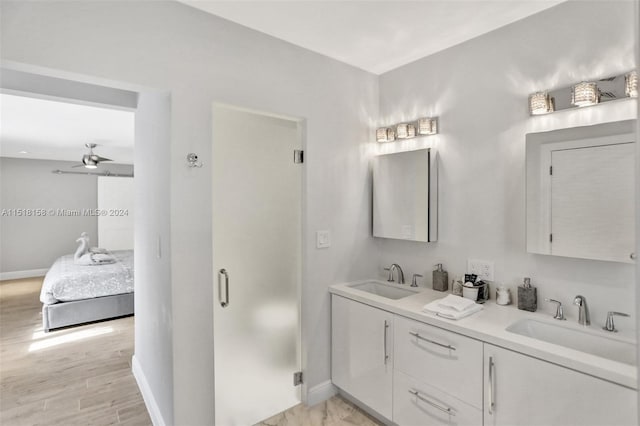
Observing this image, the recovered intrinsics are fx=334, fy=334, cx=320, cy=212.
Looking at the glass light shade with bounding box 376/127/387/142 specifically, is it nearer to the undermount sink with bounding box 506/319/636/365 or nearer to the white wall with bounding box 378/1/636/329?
the white wall with bounding box 378/1/636/329

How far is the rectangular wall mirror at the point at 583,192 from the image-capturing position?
159 centimetres

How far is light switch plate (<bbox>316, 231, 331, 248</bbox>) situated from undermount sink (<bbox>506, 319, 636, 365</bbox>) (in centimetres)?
127

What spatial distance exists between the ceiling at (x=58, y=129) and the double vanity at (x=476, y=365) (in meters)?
2.97

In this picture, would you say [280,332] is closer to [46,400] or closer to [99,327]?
[46,400]

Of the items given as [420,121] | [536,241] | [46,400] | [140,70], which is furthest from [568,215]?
[46,400]

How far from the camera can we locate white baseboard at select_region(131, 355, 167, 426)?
220 cm

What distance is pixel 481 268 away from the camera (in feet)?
7.20

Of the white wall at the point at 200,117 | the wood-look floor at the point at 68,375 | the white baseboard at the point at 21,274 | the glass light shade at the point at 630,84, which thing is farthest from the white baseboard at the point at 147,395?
the white baseboard at the point at 21,274

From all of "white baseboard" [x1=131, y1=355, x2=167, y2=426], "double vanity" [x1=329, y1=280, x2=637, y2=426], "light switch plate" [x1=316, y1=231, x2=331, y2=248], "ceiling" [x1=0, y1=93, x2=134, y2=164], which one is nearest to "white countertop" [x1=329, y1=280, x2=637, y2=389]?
"double vanity" [x1=329, y1=280, x2=637, y2=426]

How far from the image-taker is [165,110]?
1.90 m

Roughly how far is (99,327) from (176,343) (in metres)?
3.23

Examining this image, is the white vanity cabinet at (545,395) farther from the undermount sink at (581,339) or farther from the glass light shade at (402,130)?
the glass light shade at (402,130)

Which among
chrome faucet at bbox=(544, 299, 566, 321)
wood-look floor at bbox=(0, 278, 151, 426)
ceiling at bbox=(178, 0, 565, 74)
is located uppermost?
ceiling at bbox=(178, 0, 565, 74)

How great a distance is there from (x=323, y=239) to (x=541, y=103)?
1589 millimetres
